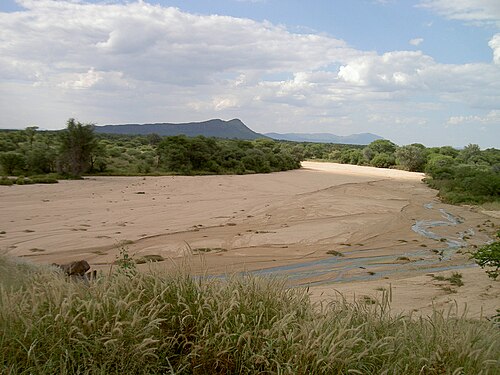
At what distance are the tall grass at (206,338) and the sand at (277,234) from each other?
5.49 feet

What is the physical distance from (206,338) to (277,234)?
13889 mm

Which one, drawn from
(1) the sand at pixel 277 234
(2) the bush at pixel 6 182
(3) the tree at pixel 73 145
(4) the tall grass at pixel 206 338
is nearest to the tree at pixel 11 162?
(3) the tree at pixel 73 145

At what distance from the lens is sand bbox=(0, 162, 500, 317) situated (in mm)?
10984

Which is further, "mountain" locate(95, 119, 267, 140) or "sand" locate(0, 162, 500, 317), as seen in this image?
"mountain" locate(95, 119, 267, 140)

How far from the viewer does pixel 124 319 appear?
10.6ft

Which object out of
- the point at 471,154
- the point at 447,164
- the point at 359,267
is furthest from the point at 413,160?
the point at 359,267

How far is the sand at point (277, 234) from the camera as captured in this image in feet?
36.0

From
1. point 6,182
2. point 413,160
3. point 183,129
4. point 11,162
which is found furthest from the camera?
point 183,129

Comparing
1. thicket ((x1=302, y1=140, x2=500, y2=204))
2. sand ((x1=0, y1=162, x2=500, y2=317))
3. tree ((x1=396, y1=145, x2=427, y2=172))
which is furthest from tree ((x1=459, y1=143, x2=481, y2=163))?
sand ((x1=0, y1=162, x2=500, y2=317))

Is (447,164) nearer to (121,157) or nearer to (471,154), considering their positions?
(471,154)

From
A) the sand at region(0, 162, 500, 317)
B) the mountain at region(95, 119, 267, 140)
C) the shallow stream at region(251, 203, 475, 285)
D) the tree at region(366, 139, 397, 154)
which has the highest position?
the mountain at region(95, 119, 267, 140)

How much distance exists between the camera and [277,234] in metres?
17.1

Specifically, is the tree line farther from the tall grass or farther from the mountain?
the mountain

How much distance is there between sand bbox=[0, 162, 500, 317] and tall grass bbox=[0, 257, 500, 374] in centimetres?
167
